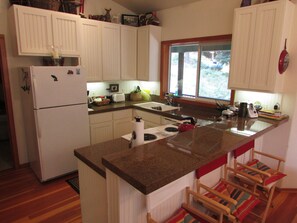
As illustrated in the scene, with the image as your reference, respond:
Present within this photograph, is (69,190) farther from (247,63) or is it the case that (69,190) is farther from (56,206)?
(247,63)

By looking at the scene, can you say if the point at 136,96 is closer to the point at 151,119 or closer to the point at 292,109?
the point at 151,119

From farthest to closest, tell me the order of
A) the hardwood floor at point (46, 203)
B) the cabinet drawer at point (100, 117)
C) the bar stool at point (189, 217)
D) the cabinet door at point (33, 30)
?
1. the cabinet drawer at point (100, 117)
2. the cabinet door at point (33, 30)
3. the hardwood floor at point (46, 203)
4. the bar stool at point (189, 217)

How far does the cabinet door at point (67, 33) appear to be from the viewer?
2.85 metres

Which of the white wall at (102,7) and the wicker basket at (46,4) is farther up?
the white wall at (102,7)

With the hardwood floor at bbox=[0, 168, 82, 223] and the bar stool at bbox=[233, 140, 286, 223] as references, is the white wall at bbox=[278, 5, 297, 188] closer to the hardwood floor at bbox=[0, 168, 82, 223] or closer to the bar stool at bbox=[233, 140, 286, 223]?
the bar stool at bbox=[233, 140, 286, 223]

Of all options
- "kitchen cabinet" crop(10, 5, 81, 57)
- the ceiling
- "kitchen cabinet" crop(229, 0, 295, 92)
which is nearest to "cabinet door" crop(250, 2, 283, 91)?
"kitchen cabinet" crop(229, 0, 295, 92)

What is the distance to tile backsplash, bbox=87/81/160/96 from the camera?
12.4 feet

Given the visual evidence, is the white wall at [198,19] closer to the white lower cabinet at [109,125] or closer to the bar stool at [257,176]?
the white lower cabinet at [109,125]

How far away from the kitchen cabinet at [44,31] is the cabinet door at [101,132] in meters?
1.14

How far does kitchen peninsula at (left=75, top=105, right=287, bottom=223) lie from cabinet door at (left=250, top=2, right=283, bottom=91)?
2.31 ft

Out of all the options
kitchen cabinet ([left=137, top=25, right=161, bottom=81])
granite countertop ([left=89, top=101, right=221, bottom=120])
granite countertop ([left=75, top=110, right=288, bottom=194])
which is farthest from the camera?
kitchen cabinet ([left=137, top=25, right=161, bottom=81])

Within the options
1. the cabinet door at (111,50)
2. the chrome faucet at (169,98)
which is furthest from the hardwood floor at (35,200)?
the chrome faucet at (169,98)

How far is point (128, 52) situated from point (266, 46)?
229cm

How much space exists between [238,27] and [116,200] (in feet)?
7.85
